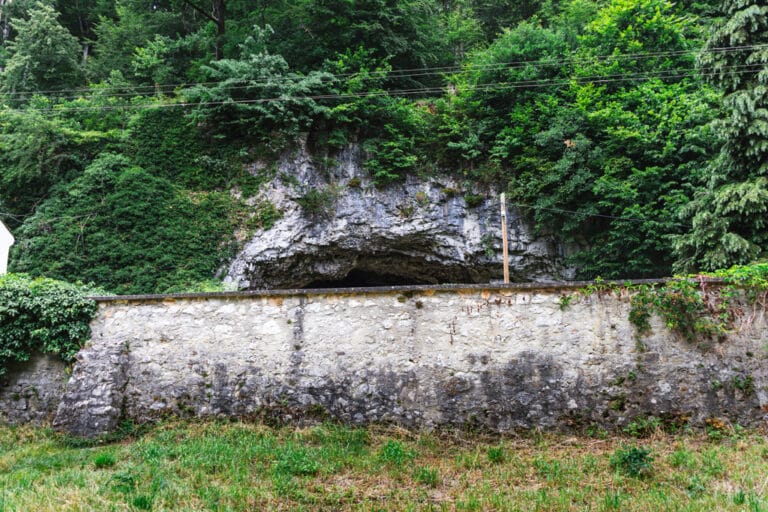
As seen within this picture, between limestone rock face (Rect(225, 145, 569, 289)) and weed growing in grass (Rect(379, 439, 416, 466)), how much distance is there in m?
8.50

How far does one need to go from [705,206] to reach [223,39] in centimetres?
1555

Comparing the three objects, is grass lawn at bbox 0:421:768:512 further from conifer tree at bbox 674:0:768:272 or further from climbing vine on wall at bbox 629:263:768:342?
conifer tree at bbox 674:0:768:272

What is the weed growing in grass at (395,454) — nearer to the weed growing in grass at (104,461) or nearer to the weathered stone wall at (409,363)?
the weathered stone wall at (409,363)

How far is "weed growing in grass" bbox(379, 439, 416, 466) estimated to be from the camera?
4617 mm

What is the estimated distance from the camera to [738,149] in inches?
336

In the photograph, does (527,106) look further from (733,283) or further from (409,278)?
(733,283)

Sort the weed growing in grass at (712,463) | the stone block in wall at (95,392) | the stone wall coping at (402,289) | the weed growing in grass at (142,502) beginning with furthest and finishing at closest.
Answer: the stone block in wall at (95,392), the stone wall coping at (402,289), the weed growing in grass at (712,463), the weed growing in grass at (142,502)

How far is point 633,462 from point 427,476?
1.87 meters

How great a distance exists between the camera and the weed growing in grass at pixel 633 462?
161 inches

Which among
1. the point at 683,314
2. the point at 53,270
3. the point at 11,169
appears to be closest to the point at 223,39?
the point at 11,169

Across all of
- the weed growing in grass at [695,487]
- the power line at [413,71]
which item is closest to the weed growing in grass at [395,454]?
the weed growing in grass at [695,487]

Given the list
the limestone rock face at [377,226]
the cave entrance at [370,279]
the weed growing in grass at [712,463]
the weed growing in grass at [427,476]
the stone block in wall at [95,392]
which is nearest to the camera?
the weed growing in grass at [712,463]

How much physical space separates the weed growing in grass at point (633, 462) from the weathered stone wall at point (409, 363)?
2.92 ft

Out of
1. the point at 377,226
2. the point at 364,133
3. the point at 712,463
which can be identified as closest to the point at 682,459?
the point at 712,463
